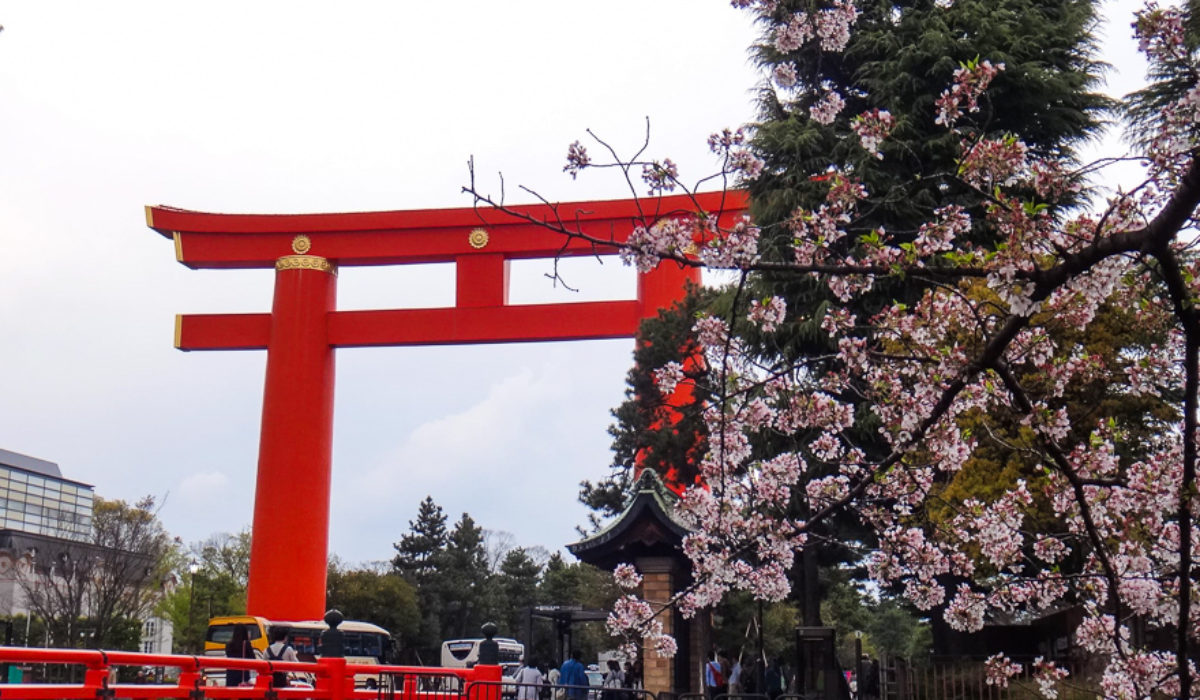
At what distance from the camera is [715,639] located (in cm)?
2375

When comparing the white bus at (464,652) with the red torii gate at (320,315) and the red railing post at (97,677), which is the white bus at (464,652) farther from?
the red railing post at (97,677)

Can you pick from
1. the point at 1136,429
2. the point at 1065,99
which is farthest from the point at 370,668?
the point at 1065,99

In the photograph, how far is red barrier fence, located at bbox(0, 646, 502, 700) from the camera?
5199mm

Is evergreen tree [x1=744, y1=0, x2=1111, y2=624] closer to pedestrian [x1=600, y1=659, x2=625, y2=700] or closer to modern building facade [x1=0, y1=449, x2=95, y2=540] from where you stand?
pedestrian [x1=600, y1=659, x2=625, y2=700]

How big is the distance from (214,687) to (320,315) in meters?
15.8

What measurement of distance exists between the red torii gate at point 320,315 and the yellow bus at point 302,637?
0.69 metres

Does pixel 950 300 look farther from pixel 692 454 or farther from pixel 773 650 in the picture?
pixel 773 650

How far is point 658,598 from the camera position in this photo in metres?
13.8

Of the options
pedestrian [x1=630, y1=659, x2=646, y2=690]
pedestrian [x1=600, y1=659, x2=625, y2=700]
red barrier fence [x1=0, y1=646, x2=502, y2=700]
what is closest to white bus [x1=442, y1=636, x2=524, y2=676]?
pedestrian [x1=630, y1=659, x2=646, y2=690]

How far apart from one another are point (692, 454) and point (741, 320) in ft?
12.1

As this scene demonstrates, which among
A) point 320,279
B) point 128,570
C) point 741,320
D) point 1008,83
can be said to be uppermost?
point 1008,83

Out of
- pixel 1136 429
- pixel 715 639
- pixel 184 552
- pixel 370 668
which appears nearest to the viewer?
pixel 370 668

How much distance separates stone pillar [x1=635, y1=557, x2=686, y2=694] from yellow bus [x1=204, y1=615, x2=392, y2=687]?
619 cm

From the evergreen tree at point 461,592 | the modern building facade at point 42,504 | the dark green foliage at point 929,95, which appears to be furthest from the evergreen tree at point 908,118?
the modern building facade at point 42,504
